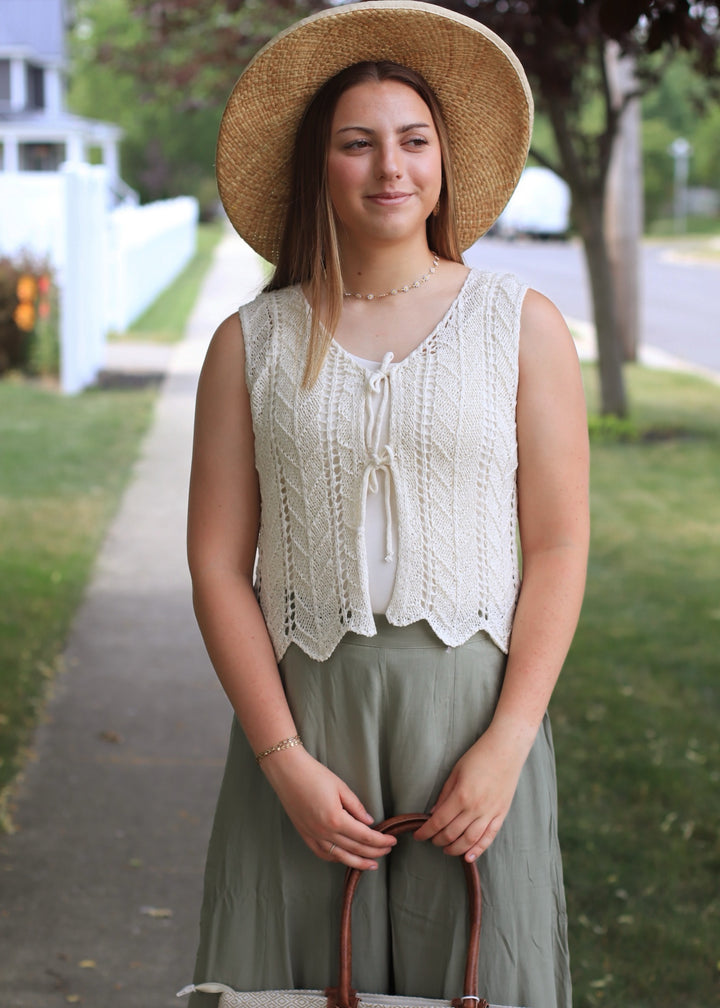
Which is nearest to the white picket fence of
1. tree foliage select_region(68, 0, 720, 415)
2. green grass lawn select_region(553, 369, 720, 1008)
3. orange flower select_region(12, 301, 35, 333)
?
orange flower select_region(12, 301, 35, 333)

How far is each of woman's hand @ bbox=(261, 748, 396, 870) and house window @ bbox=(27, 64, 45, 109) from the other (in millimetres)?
36073

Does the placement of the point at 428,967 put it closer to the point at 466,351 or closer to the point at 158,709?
the point at 466,351

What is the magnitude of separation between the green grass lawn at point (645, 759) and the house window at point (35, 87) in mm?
31315

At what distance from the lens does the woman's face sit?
5.99 ft

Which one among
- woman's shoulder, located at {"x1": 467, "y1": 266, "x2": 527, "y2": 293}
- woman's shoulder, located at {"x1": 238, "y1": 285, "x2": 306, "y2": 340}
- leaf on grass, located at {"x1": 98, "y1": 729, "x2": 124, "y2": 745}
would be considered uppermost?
woman's shoulder, located at {"x1": 467, "y1": 266, "x2": 527, "y2": 293}

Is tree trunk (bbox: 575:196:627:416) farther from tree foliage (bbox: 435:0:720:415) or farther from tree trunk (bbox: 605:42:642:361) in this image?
tree trunk (bbox: 605:42:642:361)

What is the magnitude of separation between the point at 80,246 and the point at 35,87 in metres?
27.9

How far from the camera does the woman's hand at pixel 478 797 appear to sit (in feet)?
5.87

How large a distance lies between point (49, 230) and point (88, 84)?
44.3 metres

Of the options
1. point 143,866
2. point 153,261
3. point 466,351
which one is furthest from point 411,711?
point 153,261

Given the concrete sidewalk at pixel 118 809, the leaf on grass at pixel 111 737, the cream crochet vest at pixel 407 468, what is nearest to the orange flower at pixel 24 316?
the concrete sidewalk at pixel 118 809

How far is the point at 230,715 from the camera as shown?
470 cm

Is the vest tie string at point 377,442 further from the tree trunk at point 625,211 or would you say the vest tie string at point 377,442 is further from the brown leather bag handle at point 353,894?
the tree trunk at point 625,211

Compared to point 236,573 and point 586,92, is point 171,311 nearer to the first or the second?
point 586,92
